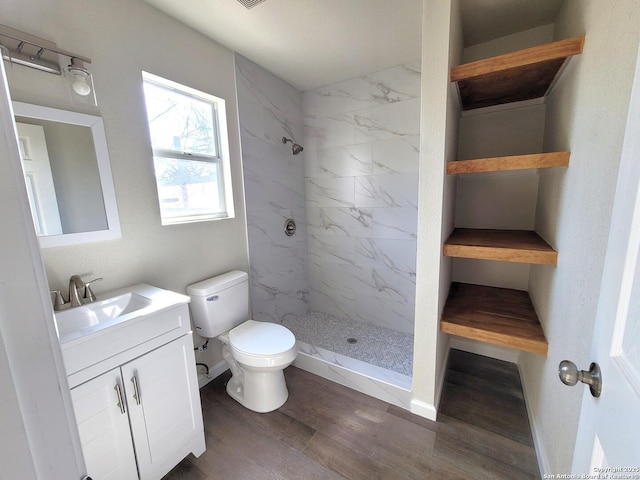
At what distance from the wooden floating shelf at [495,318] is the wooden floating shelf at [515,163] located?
2.69ft

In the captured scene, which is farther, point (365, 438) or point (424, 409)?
point (424, 409)

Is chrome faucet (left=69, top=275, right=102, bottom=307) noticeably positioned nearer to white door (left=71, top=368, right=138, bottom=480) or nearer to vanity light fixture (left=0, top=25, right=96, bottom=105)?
white door (left=71, top=368, right=138, bottom=480)

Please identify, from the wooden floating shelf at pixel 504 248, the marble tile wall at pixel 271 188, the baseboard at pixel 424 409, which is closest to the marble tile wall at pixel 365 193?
the marble tile wall at pixel 271 188

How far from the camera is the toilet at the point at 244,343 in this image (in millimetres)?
1619

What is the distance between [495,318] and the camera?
1555 mm

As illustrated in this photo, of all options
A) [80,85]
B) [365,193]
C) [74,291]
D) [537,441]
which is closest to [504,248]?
[537,441]

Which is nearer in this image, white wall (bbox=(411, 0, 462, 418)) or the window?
white wall (bbox=(411, 0, 462, 418))

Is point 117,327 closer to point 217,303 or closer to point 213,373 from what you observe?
A: point 217,303

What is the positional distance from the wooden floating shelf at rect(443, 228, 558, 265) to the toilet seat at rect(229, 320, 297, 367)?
1.09 metres

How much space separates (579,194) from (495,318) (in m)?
0.81

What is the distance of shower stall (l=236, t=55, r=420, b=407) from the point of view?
7.26 feet

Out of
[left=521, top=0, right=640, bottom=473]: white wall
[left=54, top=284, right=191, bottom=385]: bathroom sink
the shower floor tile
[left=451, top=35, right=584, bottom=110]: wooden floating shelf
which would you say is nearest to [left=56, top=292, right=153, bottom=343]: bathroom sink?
[left=54, top=284, right=191, bottom=385]: bathroom sink

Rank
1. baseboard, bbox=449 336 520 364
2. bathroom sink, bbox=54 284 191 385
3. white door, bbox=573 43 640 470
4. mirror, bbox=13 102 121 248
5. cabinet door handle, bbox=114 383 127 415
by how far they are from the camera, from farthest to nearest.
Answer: baseboard, bbox=449 336 520 364 < mirror, bbox=13 102 121 248 < cabinet door handle, bbox=114 383 127 415 < bathroom sink, bbox=54 284 191 385 < white door, bbox=573 43 640 470

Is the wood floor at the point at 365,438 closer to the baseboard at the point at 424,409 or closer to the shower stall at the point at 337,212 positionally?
the baseboard at the point at 424,409
